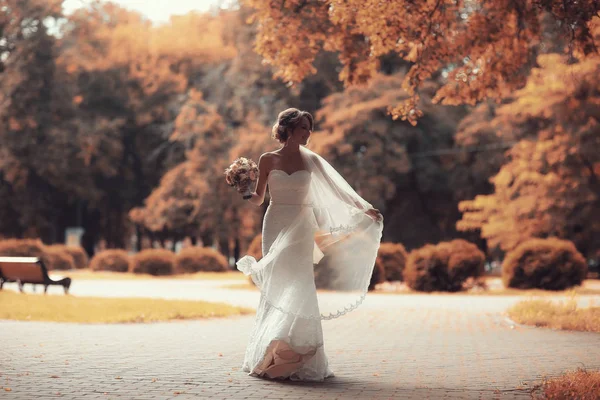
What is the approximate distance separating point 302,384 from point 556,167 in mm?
26135

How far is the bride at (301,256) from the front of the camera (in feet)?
27.7

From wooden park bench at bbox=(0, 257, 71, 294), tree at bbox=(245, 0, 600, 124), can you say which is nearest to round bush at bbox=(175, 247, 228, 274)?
wooden park bench at bbox=(0, 257, 71, 294)

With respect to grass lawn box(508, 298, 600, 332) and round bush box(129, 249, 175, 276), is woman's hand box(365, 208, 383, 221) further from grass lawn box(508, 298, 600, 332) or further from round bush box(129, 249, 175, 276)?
round bush box(129, 249, 175, 276)

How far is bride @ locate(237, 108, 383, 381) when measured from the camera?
8438 millimetres

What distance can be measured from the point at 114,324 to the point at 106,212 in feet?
Result: 142

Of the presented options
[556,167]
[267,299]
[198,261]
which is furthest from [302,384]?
[198,261]

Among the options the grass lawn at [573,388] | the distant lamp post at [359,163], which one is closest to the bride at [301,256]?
the grass lawn at [573,388]

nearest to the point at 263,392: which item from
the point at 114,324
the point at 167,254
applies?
the point at 114,324

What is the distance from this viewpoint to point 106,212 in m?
57.0

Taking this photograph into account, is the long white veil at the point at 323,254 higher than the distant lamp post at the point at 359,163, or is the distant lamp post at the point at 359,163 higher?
the distant lamp post at the point at 359,163

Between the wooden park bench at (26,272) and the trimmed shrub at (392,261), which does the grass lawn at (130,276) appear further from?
the wooden park bench at (26,272)

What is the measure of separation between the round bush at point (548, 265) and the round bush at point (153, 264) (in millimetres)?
16525

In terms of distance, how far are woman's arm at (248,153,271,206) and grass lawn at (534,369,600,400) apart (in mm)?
3161

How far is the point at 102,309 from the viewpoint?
16.8 meters
